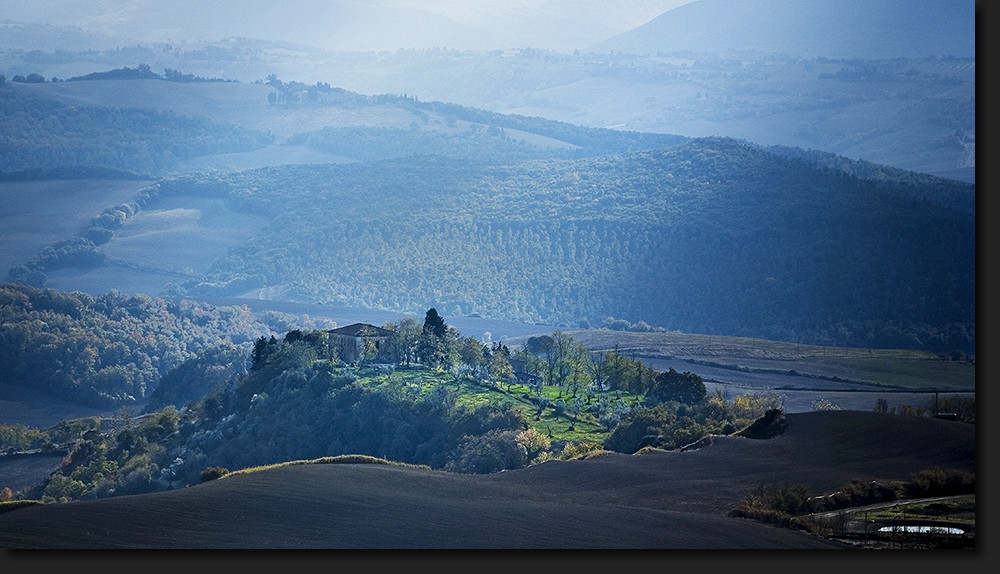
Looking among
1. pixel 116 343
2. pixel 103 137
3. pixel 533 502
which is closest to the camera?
pixel 533 502

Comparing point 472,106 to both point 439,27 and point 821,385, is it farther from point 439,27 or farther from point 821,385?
point 821,385

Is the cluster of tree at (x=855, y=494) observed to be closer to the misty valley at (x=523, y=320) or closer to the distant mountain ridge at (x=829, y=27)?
the misty valley at (x=523, y=320)

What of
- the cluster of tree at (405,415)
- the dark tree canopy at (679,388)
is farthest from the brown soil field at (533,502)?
the dark tree canopy at (679,388)

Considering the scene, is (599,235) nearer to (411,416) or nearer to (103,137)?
(411,416)

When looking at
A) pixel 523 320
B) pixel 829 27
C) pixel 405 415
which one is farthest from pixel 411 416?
pixel 523 320

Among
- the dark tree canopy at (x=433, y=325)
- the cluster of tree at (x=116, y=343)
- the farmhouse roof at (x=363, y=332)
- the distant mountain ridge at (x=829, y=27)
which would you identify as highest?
the distant mountain ridge at (x=829, y=27)

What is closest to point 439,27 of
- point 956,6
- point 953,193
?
point 953,193
